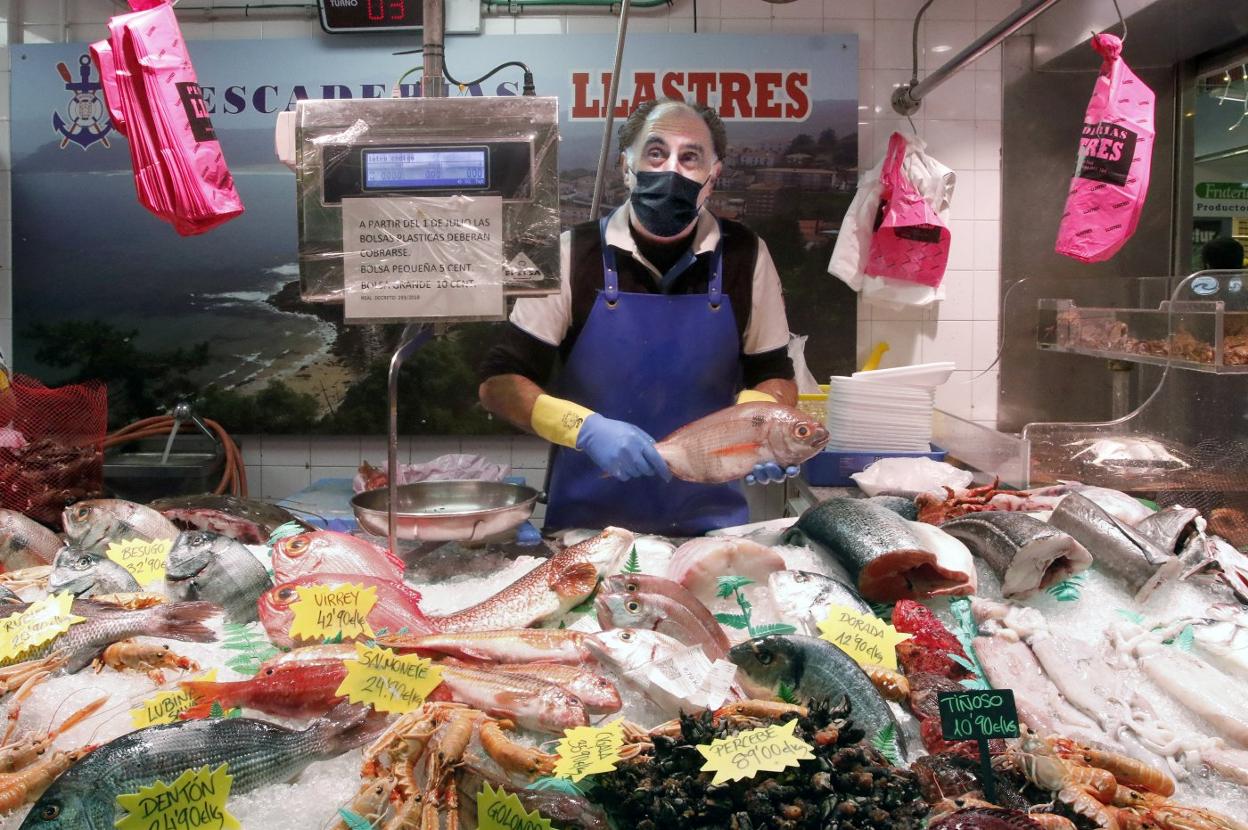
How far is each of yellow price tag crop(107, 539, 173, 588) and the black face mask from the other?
145 centimetres

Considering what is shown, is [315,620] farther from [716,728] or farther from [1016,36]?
[1016,36]

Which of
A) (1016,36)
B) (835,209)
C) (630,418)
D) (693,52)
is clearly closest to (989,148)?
(1016,36)

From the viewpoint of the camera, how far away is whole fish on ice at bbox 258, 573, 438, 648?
1594mm

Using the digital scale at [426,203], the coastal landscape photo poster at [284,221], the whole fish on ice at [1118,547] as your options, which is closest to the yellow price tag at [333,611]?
the digital scale at [426,203]

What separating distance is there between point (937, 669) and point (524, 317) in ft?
5.31

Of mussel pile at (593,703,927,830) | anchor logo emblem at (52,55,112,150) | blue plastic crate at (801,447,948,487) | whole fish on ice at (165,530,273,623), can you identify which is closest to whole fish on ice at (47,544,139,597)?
whole fish on ice at (165,530,273,623)

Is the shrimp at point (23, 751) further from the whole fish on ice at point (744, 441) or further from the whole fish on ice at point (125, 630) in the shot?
the whole fish on ice at point (744, 441)

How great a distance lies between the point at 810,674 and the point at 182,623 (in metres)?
1.06

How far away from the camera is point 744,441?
216 cm

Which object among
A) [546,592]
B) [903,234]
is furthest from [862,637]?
[903,234]

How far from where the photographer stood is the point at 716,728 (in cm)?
117

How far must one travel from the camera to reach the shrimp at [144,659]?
1544 mm

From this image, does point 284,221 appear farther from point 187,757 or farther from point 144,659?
point 187,757

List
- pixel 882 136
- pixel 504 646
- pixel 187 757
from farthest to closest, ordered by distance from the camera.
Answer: pixel 882 136
pixel 504 646
pixel 187 757
